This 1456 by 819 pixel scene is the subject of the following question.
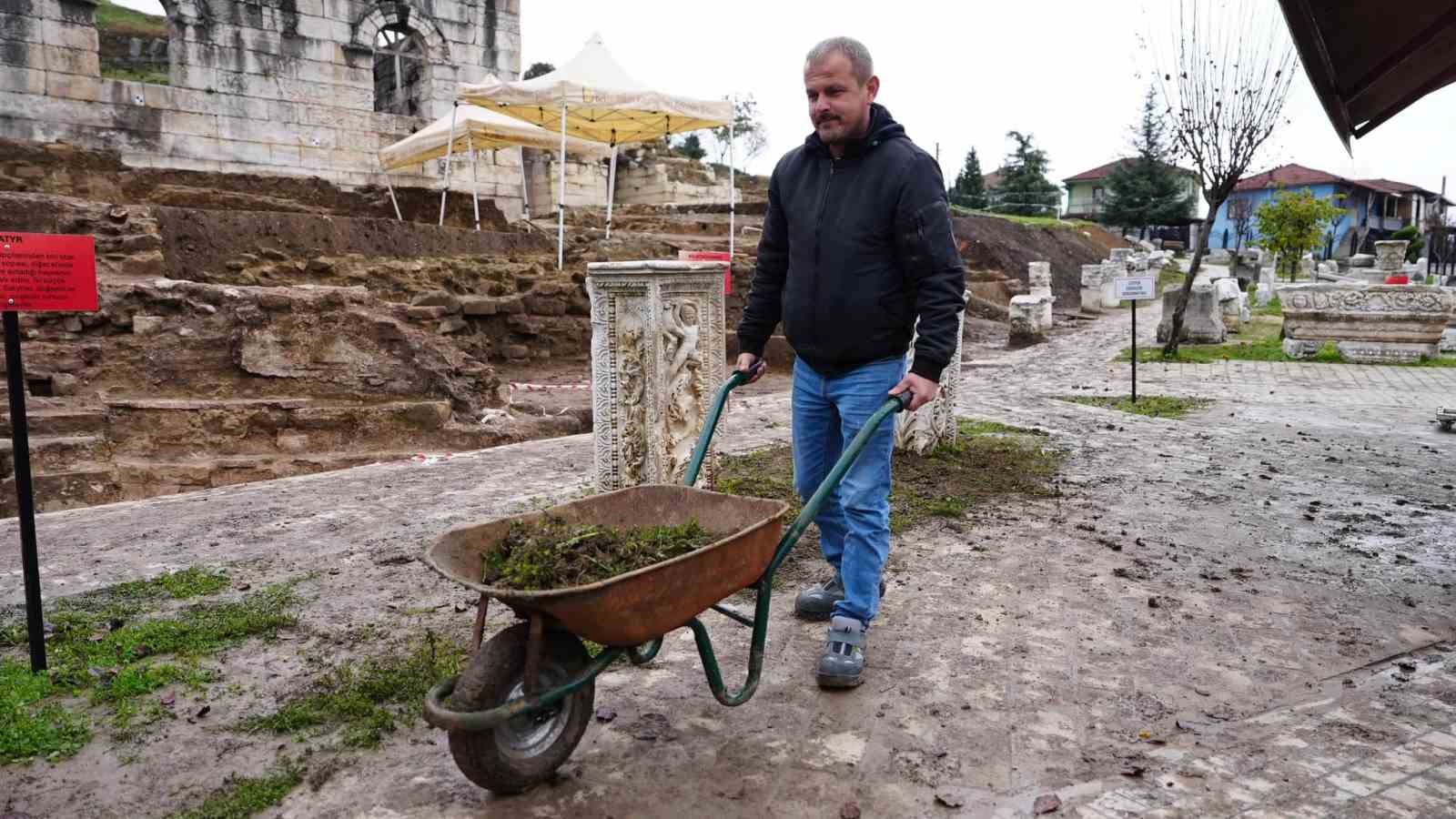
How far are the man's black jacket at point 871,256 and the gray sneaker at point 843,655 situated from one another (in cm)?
84

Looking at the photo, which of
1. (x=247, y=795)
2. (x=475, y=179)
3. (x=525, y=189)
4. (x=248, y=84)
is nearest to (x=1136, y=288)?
(x=247, y=795)

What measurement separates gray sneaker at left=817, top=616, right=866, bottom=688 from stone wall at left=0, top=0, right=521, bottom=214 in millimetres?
15348

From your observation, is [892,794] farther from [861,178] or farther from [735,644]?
[861,178]

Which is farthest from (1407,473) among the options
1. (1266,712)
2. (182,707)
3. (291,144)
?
(291,144)

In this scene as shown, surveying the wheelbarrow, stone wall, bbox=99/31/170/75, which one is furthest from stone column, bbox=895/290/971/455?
stone wall, bbox=99/31/170/75

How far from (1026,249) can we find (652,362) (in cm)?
2738

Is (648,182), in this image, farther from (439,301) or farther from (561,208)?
(439,301)

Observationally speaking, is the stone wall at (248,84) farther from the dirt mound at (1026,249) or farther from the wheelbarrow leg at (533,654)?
the wheelbarrow leg at (533,654)

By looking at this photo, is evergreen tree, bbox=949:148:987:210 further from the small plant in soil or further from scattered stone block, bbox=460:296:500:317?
the small plant in soil

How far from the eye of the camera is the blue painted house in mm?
51994

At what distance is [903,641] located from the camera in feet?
11.2

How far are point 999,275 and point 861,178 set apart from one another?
24.6 metres

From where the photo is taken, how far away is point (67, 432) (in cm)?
680

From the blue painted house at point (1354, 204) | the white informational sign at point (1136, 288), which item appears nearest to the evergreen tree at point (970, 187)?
the blue painted house at point (1354, 204)
